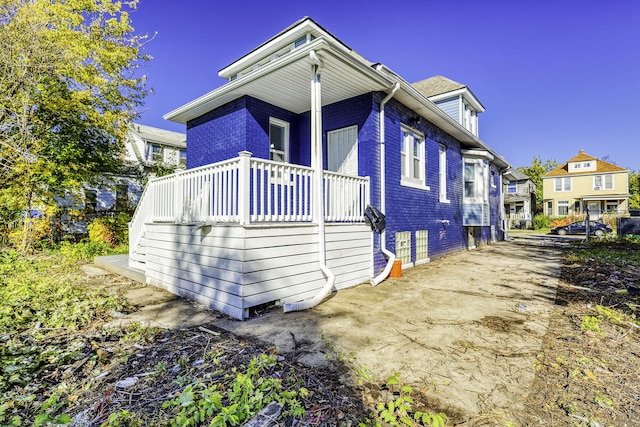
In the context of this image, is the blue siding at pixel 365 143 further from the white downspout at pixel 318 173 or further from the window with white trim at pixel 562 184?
the window with white trim at pixel 562 184

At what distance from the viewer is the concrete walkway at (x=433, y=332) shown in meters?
2.38

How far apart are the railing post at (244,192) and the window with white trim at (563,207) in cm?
3949

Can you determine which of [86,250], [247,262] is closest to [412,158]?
[247,262]

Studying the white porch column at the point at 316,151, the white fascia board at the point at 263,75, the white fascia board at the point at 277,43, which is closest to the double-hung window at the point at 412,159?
the white fascia board at the point at 263,75

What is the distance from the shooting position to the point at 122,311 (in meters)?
4.39

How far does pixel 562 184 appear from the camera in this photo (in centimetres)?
3266

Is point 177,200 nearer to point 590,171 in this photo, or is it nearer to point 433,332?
point 433,332

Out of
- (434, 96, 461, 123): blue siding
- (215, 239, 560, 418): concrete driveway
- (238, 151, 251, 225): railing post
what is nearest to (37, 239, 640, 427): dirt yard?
(215, 239, 560, 418): concrete driveway

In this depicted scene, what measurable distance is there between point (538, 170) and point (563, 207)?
35.2 feet

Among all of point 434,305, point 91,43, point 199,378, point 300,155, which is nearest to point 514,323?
point 434,305

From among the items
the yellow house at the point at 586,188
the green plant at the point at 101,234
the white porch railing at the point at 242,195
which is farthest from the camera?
the yellow house at the point at 586,188

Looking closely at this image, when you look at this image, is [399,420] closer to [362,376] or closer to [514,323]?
[362,376]

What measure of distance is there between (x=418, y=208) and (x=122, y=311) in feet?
23.6

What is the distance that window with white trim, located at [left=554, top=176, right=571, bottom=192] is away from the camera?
3222 centimetres
